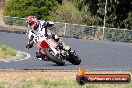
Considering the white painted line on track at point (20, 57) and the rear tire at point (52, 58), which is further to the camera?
the white painted line on track at point (20, 57)

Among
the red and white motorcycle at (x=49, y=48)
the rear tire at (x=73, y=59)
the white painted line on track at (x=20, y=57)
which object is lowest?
the white painted line on track at (x=20, y=57)

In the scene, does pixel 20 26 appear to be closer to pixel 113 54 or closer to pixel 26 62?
pixel 113 54

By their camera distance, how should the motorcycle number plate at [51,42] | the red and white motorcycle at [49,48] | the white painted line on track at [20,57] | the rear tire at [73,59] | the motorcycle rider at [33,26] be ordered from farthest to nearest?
the white painted line on track at [20,57]
the rear tire at [73,59]
the motorcycle number plate at [51,42]
the red and white motorcycle at [49,48]
the motorcycle rider at [33,26]

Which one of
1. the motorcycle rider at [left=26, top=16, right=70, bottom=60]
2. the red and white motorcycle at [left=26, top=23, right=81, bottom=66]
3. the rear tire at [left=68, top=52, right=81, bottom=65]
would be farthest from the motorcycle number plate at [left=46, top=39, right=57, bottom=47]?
the rear tire at [left=68, top=52, right=81, bottom=65]

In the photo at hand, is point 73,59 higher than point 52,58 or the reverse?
the reverse

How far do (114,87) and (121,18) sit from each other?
32270 millimetres

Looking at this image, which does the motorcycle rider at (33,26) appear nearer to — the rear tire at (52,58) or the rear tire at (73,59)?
the rear tire at (52,58)

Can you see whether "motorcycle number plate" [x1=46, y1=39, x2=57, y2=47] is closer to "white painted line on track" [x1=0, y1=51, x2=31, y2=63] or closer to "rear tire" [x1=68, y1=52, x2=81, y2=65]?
"rear tire" [x1=68, y1=52, x2=81, y2=65]

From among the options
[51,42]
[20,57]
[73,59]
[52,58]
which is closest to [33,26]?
[51,42]

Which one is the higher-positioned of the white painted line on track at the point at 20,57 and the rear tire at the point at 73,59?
the rear tire at the point at 73,59

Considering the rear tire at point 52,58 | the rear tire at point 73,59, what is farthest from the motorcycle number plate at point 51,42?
the rear tire at point 73,59

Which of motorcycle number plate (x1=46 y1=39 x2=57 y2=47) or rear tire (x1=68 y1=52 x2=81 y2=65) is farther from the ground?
motorcycle number plate (x1=46 y1=39 x2=57 y2=47)

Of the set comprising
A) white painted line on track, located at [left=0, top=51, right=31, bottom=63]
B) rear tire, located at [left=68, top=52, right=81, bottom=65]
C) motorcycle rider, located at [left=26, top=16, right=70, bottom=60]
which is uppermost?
motorcycle rider, located at [left=26, top=16, right=70, bottom=60]

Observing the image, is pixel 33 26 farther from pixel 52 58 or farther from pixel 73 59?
pixel 73 59
